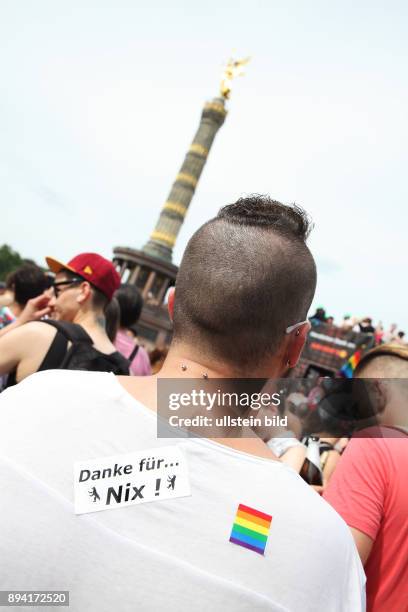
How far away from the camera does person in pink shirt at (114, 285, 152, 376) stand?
4020 millimetres

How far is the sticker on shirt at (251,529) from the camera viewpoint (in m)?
0.93

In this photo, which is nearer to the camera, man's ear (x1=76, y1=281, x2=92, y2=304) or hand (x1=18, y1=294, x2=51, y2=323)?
man's ear (x1=76, y1=281, x2=92, y2=304)

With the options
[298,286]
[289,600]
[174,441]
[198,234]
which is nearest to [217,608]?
[289,600]

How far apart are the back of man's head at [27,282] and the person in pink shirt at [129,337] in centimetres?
62

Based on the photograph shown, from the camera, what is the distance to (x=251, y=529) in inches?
37.1

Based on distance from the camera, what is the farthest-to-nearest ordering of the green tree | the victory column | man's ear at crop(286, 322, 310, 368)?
the green tree, the victory column, man's ear at crop(286, 322, 310, 368)

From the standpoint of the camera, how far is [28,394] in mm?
995

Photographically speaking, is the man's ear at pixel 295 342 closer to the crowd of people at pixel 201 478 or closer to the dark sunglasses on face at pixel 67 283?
the crowd of people at pixel 201 478

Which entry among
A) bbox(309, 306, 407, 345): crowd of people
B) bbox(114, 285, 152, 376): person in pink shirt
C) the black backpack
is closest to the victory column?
bbox(309, 306, 407, 345): crowd of people

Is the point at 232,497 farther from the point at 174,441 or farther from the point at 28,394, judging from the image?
the point at 28,394

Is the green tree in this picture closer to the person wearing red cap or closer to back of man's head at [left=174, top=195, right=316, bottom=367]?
the person wearing red cap

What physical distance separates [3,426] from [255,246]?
25.1 inches

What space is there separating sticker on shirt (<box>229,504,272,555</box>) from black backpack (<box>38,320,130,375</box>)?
1.51 m

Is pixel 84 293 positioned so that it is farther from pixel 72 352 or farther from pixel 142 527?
pixel 142 527
